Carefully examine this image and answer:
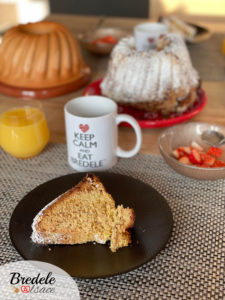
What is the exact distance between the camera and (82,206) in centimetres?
68

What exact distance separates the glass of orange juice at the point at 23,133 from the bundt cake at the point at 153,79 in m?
0.28

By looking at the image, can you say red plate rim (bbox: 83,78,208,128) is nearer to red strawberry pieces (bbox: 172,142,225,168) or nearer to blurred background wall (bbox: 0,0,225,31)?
red strawberry pieces (bbox: 172,142,225,168)

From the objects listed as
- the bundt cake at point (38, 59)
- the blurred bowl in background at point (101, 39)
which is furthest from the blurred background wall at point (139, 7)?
the bundt cake at point (38, 59)

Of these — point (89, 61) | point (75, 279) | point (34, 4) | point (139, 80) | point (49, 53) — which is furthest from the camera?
point (34, 4)

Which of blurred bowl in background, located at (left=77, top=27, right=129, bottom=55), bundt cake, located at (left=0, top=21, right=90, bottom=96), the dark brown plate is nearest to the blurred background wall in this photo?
blurred bowl in background, located at (left=77, top=27, right=129, bottom=55)

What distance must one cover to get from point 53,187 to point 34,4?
4297mm

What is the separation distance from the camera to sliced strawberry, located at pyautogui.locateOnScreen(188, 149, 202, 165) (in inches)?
34.5

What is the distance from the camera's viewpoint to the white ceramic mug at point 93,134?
832mm

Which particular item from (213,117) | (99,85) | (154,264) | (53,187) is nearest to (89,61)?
(99,85)

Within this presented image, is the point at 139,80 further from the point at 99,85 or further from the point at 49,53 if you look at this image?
the point at 49,53

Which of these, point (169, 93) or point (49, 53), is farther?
point (49, 53)

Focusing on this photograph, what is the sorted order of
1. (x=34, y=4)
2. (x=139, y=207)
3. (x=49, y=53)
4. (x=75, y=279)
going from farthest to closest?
1. (x=34, y=4)
2. (x=49, y=53)
3. (x=139, y=207)
4. (x=75, y=279)

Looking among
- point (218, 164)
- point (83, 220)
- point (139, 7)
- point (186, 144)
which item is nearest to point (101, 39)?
point (186, 144)

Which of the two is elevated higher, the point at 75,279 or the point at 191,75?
the point at 191,75
